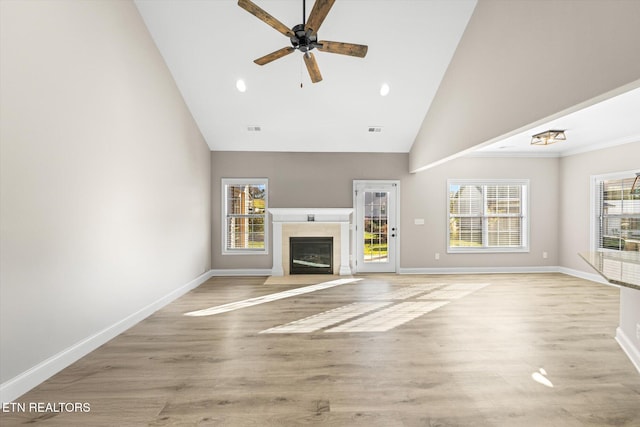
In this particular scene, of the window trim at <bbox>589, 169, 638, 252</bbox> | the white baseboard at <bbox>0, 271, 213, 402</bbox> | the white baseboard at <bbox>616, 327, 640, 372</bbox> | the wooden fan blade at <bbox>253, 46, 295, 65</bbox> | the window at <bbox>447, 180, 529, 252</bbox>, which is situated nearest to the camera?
the white baseboard at <bbox>0, 271, 213, 402</bbox>

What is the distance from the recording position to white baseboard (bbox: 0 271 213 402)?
2115mm

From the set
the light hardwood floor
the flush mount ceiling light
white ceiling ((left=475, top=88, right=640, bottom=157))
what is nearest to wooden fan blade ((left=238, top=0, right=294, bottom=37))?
white ceiling ((left=475, top=88, right=640, bottom=157))

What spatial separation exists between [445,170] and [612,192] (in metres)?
2.97

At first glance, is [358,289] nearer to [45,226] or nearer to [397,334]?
[397,334]

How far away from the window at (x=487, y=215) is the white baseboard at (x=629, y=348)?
3.80 metres

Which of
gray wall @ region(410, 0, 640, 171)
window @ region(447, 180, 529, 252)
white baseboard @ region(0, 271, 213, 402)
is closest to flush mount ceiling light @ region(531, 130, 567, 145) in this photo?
gray wall @ region(410, 0, 640, 171)

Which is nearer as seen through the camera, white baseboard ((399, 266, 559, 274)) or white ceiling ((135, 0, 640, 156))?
white ceiling ((135, 0, 640, 156))

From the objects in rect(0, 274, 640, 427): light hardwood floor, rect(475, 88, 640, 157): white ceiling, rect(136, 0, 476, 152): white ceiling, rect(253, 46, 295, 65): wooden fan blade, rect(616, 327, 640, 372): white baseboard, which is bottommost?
rect(0, 274, 640, 427): light hardwood floor

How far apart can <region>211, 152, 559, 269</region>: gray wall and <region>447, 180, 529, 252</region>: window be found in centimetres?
23

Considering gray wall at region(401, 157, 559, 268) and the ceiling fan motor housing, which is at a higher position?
the ceiling fan motor housing

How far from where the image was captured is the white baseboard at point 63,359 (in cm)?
212

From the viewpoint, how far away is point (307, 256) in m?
6.50

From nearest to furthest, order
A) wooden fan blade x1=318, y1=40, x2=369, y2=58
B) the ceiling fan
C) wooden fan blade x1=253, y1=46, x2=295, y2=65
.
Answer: the ceiling fan, wooden fan blade x1=318, y1=40, x2=369, y2=58, wooden fan blade x1=253, y1=46, x2=295, y2=65

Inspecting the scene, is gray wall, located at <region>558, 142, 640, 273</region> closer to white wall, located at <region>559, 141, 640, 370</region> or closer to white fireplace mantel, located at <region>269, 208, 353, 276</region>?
white wall, located at <region>559, 141, 640, 370</region>
